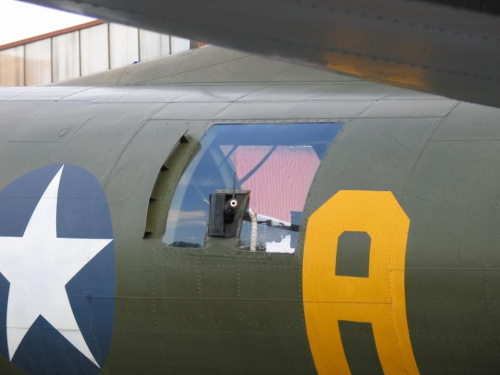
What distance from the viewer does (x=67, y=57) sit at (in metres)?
41.6

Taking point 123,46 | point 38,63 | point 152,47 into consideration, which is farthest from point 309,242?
point 38,63

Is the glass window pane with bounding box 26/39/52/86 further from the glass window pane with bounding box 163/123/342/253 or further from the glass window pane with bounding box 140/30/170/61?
the glass window pane with bounding box 163/123/342/253

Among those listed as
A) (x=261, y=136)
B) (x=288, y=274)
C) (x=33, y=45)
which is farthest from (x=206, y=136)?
(x=33, y=45)

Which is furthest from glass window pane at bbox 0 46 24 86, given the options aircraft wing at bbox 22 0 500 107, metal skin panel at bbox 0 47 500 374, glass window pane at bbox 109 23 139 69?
aircraft wing at bbox 22 0 500 107

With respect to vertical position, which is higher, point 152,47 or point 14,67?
point 152,47

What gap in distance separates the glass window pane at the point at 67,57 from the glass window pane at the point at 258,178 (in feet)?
104

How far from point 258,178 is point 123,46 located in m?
31.2

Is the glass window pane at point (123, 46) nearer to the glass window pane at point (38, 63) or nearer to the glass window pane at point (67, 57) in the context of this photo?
the glass window pane at point (67, 57)

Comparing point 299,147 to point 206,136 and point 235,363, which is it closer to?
point 206,136

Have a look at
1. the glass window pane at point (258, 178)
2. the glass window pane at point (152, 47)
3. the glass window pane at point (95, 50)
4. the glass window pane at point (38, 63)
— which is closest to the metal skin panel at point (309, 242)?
Result: the glass window pane at point (258, 178)

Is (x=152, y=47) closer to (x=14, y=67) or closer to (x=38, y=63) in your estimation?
(x=38, y=63)

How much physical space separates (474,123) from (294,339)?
2.74m

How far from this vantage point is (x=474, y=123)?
10000 millimetres

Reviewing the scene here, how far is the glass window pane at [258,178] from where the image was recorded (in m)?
10.2
